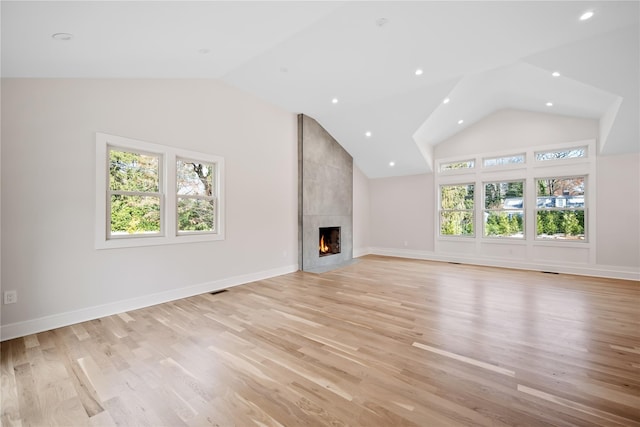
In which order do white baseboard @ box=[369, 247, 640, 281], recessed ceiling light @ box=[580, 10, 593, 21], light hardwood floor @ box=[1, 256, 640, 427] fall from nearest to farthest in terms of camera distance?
light hardwood floor @ box=[1, 256, 640, 427] → recessed ceiling light @ box=[580, 10, 593, 21] → white baseboard @ box=[369, 247, 640, 281]

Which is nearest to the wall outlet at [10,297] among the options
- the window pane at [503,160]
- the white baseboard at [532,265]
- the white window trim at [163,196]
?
the white window trim at [163,196]

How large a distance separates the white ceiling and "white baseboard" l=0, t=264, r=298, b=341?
242 centimetres

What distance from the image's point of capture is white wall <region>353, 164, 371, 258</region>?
7732 mm

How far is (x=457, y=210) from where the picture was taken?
6.90 metres

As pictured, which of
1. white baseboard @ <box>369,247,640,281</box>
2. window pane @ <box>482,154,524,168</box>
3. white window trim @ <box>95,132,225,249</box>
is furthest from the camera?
window pane @ <box>482,154,524,168</box>

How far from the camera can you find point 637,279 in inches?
190

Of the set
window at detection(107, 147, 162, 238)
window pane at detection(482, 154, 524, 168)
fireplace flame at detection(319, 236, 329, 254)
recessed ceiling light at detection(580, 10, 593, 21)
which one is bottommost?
fireplace flame at detection(319, 236, 329, 254)

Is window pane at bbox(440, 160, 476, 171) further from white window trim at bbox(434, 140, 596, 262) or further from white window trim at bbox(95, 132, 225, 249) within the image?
white window trim at bbox(95, 132, 225, 249)

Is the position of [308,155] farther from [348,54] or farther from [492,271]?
[492,271]

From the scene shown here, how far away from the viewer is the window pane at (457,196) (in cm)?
678

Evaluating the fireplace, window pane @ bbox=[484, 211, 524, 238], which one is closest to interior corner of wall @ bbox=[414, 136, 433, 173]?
window pane @ bbox=[484, 211, 524, 238]

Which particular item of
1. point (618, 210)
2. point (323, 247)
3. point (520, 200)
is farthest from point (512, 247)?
point (323, 247)

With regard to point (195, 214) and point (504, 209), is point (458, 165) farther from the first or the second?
point (195, 214)

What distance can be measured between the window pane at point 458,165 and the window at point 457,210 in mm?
477
